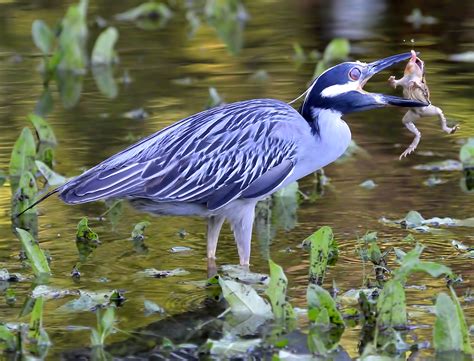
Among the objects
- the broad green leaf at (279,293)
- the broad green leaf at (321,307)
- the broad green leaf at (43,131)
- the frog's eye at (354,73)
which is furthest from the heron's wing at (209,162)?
the broad green leaf at (43,131)

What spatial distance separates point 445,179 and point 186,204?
2.62 metres

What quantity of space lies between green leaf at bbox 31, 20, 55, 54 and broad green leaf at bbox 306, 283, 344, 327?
7.70 m

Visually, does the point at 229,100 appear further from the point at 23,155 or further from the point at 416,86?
the point at 416,86

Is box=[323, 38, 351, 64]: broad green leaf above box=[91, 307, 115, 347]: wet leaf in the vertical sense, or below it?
above

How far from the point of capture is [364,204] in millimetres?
8734

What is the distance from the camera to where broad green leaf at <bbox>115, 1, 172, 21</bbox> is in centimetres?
1642

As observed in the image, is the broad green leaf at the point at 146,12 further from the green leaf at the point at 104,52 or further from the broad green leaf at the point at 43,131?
the broad green leaf at the point at 43,131

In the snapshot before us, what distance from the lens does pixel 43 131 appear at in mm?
10305

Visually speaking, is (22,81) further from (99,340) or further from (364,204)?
(99,340)

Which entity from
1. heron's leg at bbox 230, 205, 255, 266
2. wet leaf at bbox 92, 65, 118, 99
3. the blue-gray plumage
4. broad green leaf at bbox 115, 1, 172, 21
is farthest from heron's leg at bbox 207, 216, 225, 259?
broad green leaf at bbox 115, 1, 172, 21

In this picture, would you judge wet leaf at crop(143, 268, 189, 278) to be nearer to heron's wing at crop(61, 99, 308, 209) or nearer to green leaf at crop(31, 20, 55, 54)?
heron's wing at crop(61, 99, 308, 209)

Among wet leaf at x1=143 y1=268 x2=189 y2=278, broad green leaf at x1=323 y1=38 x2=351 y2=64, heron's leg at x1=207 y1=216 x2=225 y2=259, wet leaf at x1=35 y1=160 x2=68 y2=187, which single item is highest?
broad green leaf at x1=323 y1=38 x2=351 y2=64

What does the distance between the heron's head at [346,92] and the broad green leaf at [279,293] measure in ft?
5.17

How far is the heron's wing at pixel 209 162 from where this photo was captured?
23.7ft
